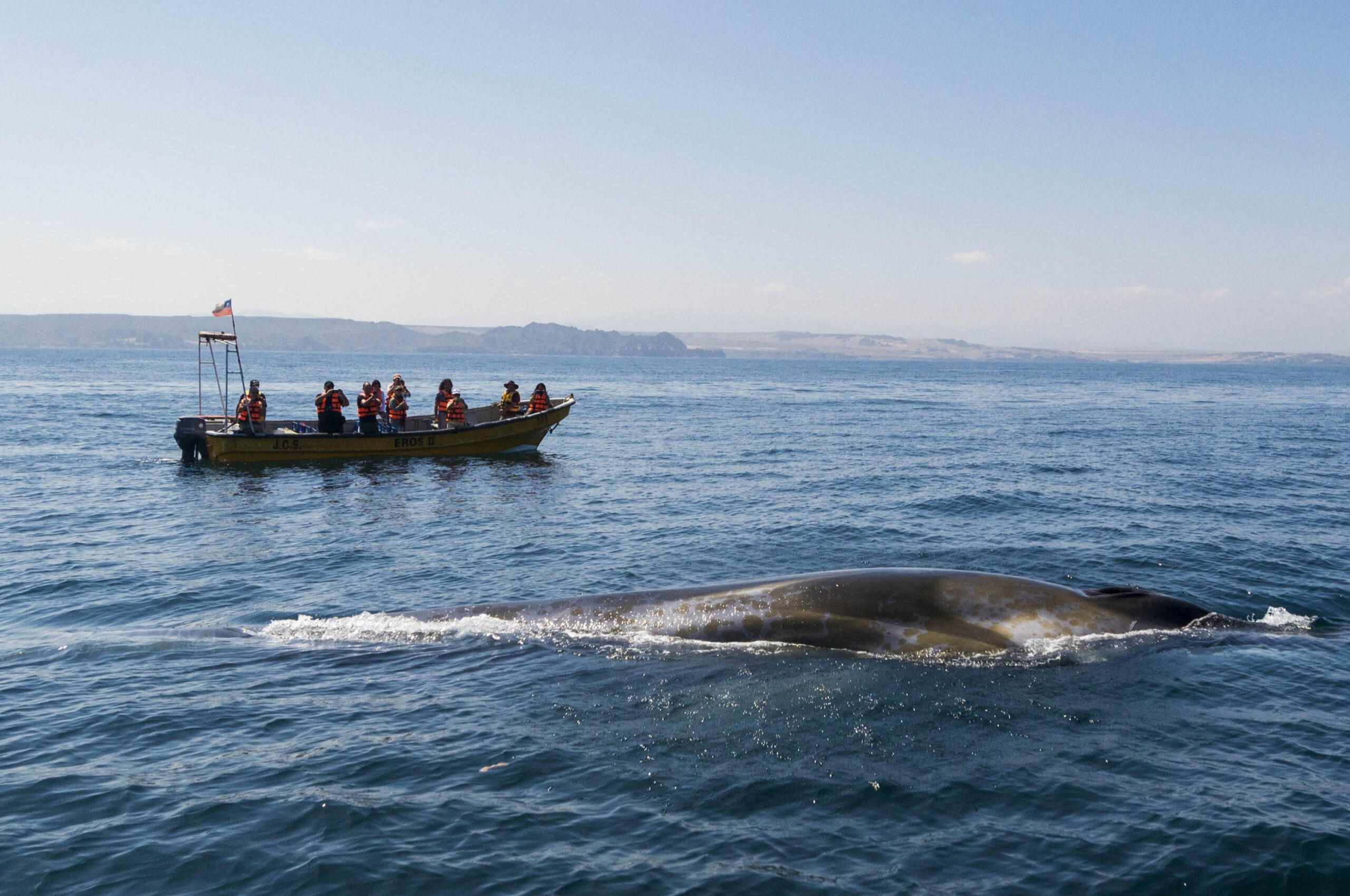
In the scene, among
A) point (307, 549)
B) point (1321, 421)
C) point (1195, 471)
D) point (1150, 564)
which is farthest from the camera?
point (1321, 421)

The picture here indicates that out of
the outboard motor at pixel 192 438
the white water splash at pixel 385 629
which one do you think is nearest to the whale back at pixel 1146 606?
the white water splash at pixel 385 629

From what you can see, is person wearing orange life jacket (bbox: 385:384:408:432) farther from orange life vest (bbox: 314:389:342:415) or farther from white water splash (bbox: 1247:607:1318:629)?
white water splash (bbox: 1247:607:1318:629)

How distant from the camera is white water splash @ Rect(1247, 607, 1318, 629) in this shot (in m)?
12.7

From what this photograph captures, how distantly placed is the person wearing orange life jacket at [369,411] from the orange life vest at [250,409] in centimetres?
327

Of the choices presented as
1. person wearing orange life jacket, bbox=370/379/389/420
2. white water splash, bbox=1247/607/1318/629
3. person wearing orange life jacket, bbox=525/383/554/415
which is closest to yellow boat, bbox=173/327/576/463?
person wearing orange life jacket, bbox=525/383/554/415

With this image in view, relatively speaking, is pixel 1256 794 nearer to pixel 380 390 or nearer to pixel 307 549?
pixel 307 549

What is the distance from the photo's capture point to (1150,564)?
16.9 meters

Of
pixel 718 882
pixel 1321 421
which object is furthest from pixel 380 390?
pixel 1321 421

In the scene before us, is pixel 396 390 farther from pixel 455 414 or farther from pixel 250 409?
pixel 250 409

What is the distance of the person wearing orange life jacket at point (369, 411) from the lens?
32.5 m

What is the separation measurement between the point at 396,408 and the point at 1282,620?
27247 millimetres

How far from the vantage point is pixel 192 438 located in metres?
31.9

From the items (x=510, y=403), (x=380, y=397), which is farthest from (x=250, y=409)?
(x=510, y=403)

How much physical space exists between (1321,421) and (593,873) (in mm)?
61039
